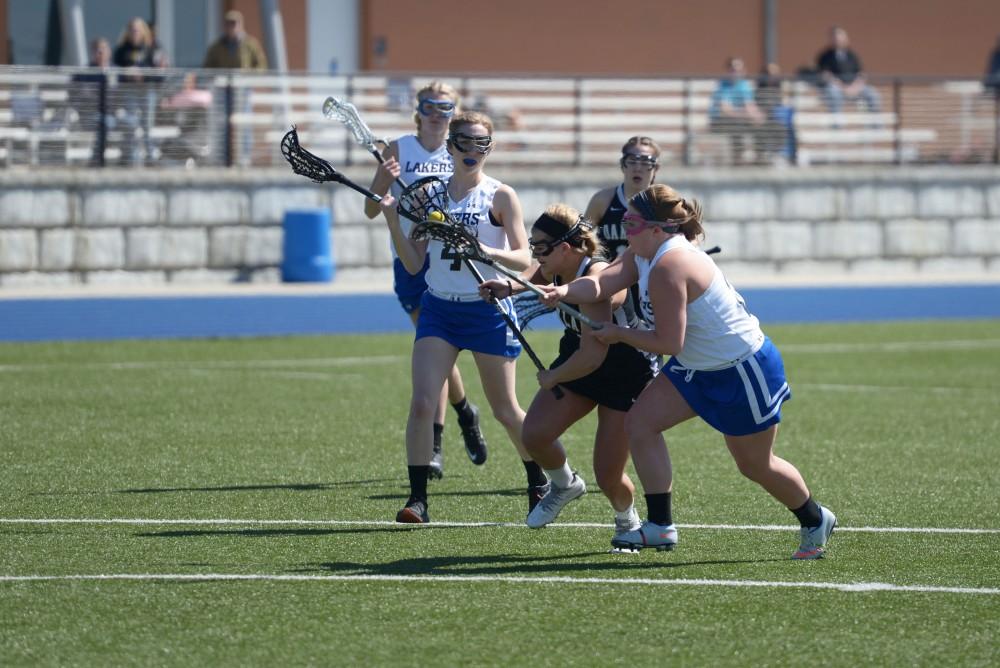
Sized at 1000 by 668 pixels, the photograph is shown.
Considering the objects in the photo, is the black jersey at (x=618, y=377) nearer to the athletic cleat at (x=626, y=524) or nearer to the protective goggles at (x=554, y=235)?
the protective goggles at (x=554, y=235)

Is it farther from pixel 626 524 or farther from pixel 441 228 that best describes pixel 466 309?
pixel 626 524

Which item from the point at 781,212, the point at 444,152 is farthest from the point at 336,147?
the point at 444,152

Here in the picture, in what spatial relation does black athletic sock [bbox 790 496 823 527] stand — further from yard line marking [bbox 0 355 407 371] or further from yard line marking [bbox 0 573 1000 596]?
yard line marking [bbox 0 355 407 371]

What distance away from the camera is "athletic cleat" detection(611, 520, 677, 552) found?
7.41 meters

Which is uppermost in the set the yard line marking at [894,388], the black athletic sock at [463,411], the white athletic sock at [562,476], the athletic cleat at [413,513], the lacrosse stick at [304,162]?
the lacrosse stick at [304,162]

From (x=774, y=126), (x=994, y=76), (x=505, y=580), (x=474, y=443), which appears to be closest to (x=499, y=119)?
(x=774, y=126)

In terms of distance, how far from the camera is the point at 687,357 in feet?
23.7

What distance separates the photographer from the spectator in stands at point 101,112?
20156 mm

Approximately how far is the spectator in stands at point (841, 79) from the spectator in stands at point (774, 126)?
0.77 meters

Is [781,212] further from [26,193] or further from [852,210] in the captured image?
[26,193]

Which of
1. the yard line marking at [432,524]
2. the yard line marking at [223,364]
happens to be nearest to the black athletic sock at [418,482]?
the yard line marking at [432,524]

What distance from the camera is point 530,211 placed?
22.0 meters

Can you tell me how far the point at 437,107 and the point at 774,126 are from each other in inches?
579

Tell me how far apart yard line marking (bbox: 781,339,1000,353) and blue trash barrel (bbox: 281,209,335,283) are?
6011 millimetres
